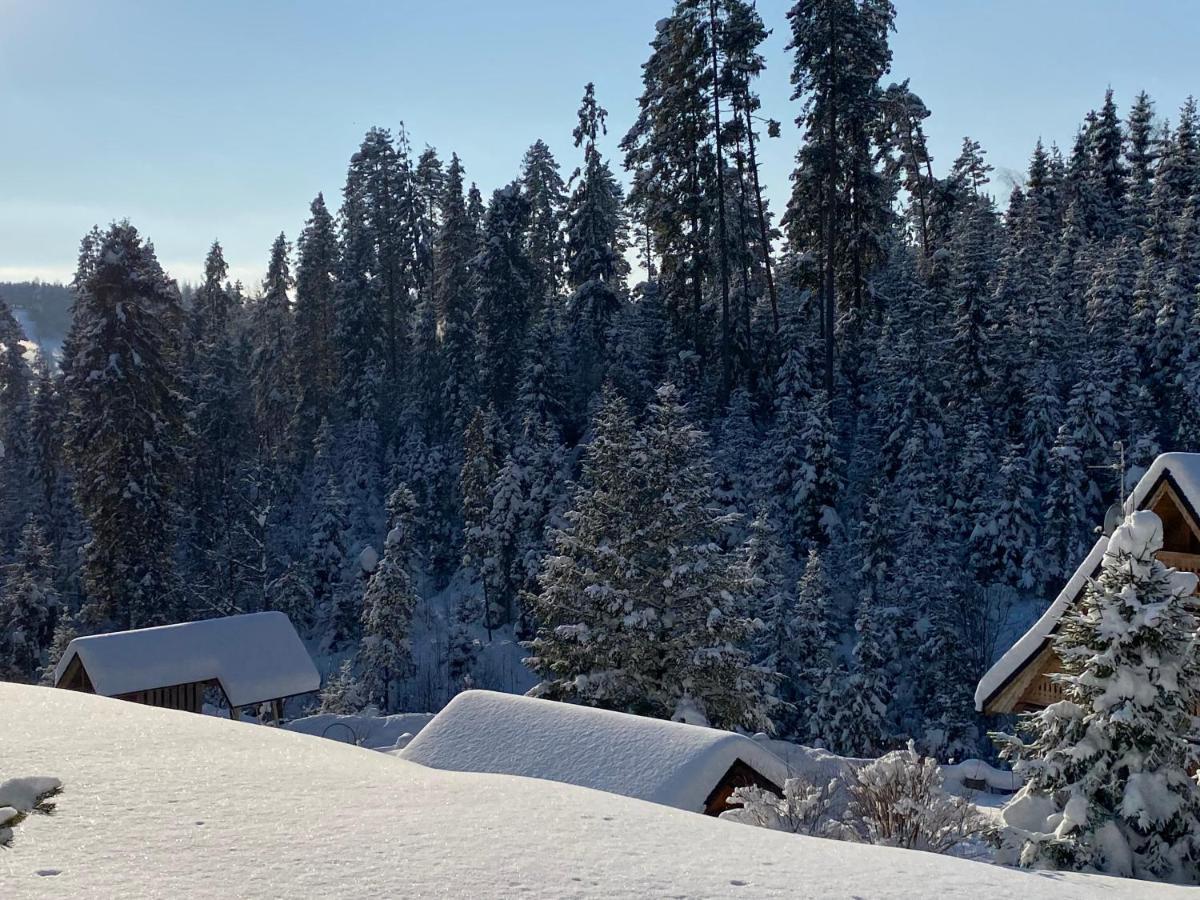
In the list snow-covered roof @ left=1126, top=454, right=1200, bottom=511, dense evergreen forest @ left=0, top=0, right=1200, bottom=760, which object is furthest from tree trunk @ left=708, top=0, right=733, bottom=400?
snow-covered roof @ left=1126, top=454, right=1200, bottom=511

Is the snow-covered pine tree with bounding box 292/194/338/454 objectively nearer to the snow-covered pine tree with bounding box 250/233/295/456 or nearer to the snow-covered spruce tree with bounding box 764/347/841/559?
the snow-covered pine tree with bounding box 250/233/295/456

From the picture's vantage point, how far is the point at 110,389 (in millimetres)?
33250

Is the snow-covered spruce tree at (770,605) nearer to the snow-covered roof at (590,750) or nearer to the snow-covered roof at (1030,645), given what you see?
the snow-covered roof at (1030,645)

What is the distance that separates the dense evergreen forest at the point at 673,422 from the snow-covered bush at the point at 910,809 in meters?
10.7

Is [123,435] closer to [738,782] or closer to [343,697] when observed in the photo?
[343,697]

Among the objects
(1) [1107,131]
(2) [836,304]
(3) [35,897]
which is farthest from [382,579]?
(1) [1107,131]

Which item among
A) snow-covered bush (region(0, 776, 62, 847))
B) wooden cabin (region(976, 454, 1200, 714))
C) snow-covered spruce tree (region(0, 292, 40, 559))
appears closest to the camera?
snow-covered bush (region(0, 776, 62, 847))

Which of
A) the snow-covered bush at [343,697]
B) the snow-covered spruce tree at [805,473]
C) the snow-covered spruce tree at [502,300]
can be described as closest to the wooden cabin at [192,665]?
the snow-covered bush at [343,697]

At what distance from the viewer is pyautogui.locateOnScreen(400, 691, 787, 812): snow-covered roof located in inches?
426

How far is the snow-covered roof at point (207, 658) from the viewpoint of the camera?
71.9 ft

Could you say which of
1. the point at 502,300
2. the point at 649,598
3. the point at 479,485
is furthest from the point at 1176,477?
the point at 502,300

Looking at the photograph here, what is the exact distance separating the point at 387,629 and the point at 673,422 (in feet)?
65.2

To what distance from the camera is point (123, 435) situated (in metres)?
33.0

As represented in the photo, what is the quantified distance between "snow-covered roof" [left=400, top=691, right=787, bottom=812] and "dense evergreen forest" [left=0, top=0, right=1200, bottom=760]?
963 centimetres
